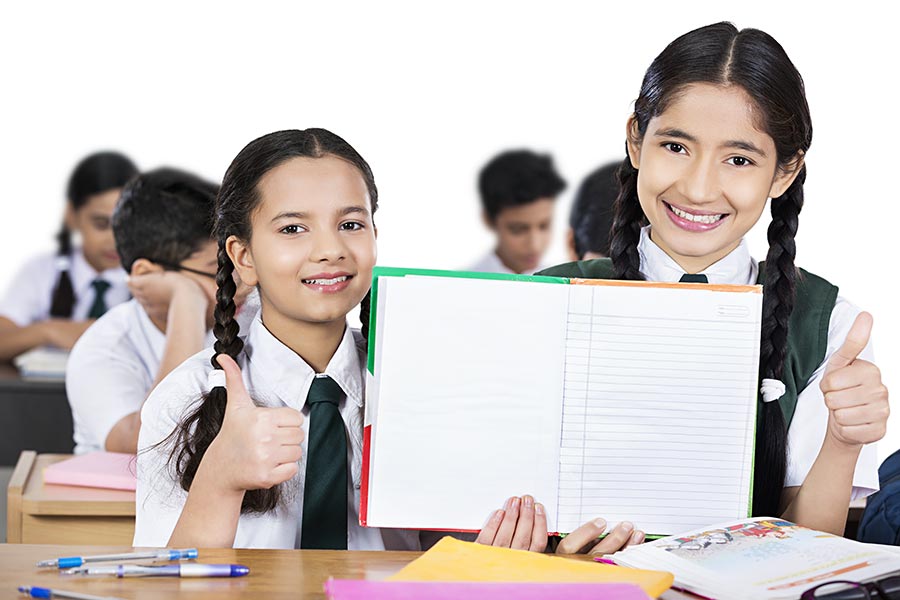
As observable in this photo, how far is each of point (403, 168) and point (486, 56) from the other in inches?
23.3

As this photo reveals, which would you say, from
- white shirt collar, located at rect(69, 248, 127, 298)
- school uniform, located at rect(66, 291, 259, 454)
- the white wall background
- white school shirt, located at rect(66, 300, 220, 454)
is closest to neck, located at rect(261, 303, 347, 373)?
school uniform, located at rect(66, 291, 259, 454)

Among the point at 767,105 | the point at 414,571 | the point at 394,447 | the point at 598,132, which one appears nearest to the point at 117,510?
the point at 394,447

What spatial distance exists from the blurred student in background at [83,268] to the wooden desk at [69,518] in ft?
7.26

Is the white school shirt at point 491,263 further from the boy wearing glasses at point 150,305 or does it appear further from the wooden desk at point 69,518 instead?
the wooden desk at point 69,518

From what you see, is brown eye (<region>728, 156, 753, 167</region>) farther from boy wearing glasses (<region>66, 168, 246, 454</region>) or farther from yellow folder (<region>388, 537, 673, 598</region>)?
boy wearing glasses (<region>66, 168, 246, 454</region>)

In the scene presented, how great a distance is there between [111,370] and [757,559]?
5.56 feet

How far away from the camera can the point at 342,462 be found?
1.53 meters

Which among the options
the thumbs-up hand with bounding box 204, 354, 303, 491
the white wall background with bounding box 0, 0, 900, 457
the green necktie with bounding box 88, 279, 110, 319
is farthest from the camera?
the white wall background with bounding box 0, 0, 900, 457

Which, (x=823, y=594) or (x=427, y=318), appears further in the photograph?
(x=427, y=318)

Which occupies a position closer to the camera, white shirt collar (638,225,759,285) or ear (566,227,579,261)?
white shirt collar (638,225,759,285)

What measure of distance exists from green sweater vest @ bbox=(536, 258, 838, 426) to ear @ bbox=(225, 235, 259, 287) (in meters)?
0.72

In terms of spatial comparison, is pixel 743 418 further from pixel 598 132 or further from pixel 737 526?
pixel 598 132

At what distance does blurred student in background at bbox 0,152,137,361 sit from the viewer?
4.28 meters

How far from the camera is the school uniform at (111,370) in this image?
96.3 inches
